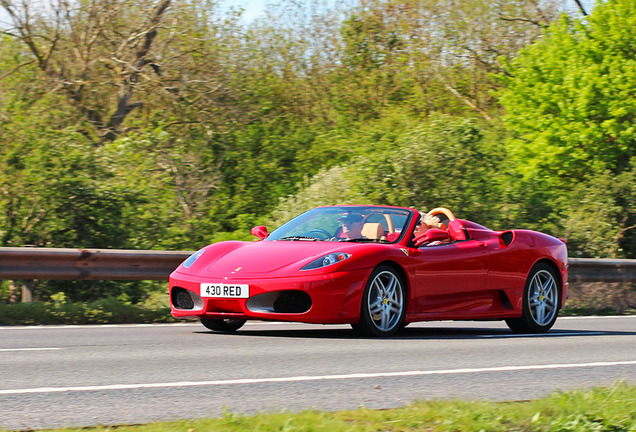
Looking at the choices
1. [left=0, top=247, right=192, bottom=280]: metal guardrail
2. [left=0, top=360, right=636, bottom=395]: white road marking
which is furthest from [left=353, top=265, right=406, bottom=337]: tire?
[left=0, top=247, right=192, bottom=280]: metal guardrail

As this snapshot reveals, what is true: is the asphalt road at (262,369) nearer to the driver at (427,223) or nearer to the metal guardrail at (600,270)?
the driver at (427,223)

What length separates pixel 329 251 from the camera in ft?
27.4

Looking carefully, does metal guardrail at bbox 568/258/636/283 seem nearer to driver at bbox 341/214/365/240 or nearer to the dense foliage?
the dense foliage

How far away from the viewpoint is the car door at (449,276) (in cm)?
895

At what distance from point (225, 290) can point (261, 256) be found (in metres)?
0.54

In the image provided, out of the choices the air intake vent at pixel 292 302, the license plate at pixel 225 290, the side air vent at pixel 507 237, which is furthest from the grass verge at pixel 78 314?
the side air vent at pixel 507 237

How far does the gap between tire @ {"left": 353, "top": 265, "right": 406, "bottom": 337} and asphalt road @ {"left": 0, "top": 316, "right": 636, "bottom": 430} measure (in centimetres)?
16

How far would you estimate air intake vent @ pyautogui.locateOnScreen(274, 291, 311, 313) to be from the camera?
8062mm

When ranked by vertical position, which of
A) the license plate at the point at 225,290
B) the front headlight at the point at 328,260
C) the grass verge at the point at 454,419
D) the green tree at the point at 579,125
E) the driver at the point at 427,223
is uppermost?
the green tree at the point at 579,125

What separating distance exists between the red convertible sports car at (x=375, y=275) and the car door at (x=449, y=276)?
10 millimetres

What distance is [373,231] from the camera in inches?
363

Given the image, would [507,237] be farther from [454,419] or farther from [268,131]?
[268,131]

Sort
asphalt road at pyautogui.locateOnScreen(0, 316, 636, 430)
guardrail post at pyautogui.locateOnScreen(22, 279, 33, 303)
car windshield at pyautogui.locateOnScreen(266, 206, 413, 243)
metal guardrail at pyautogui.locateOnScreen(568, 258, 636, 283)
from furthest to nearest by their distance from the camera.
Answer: metal guardrail at pyautogui.locateOnScreen(568, 258, 636, 283) → guardrail post at pyautogui.locateOnScreen(22, 279, 33, 303) → car windshield at pyautogui.locateOnScreen(266, 206, 413, 243) → asphalt road at pyautogui.locateOnScreen(0, 316, 636, 430)

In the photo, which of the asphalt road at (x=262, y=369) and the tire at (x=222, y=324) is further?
the tire at (x=222, y=324)
